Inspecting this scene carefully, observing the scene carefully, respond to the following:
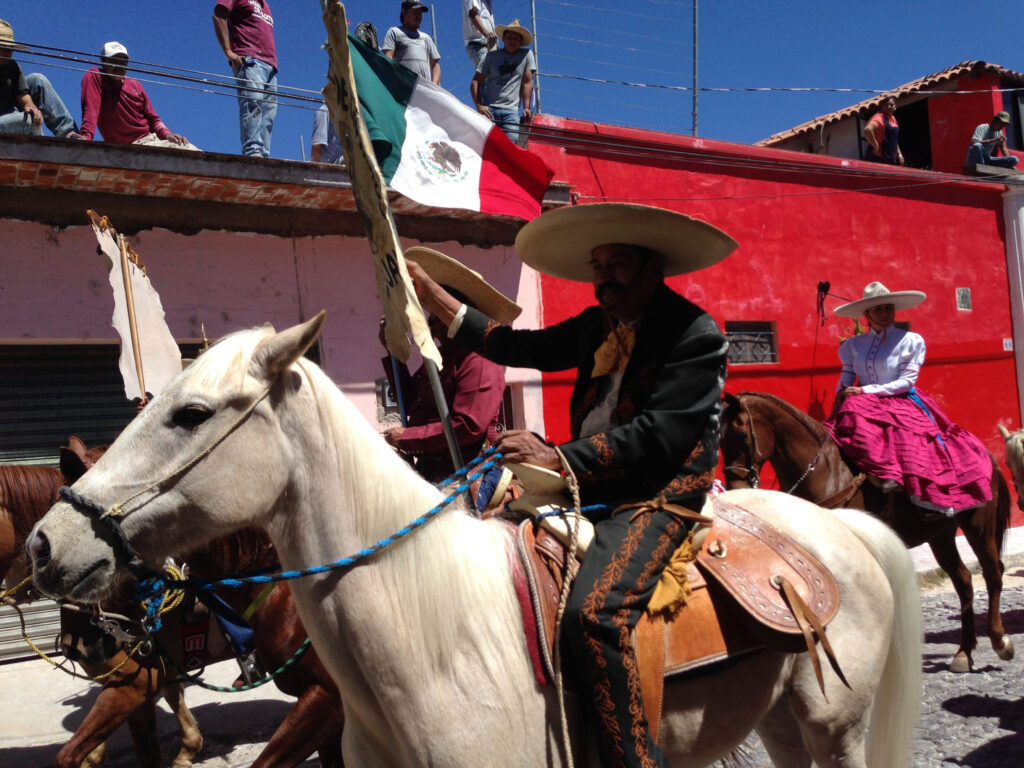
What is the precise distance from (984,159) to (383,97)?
44.2 feet

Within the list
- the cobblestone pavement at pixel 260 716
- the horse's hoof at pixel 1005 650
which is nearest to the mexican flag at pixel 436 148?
the cobblestone pavement at pixel 260 716

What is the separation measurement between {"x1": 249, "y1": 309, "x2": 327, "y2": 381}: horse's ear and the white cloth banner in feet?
7.49

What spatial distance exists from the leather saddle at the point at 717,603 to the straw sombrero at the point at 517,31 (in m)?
8.01

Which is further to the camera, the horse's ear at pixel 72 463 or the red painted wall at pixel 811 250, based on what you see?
the red painted wall at pixel 811 250

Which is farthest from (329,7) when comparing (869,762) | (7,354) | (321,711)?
(7,354)

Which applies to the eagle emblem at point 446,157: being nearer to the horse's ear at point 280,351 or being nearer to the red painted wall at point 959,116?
the horse's ear at point 280,351

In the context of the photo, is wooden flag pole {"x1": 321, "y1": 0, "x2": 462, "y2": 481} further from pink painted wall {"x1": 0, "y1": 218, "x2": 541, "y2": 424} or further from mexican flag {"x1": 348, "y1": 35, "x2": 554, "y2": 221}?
pink painted wall {"x1": 0, "y1": 218, "x2": 541, "y2": 424}

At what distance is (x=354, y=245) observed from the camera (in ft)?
26.9

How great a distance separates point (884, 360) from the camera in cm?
682

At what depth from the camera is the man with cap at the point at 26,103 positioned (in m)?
6.63

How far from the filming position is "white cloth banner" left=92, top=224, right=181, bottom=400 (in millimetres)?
3971

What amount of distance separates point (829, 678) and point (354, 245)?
21.8 ft

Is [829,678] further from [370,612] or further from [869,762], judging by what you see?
[370,612]

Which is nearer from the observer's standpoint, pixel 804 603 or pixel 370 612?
pixel 370 612
